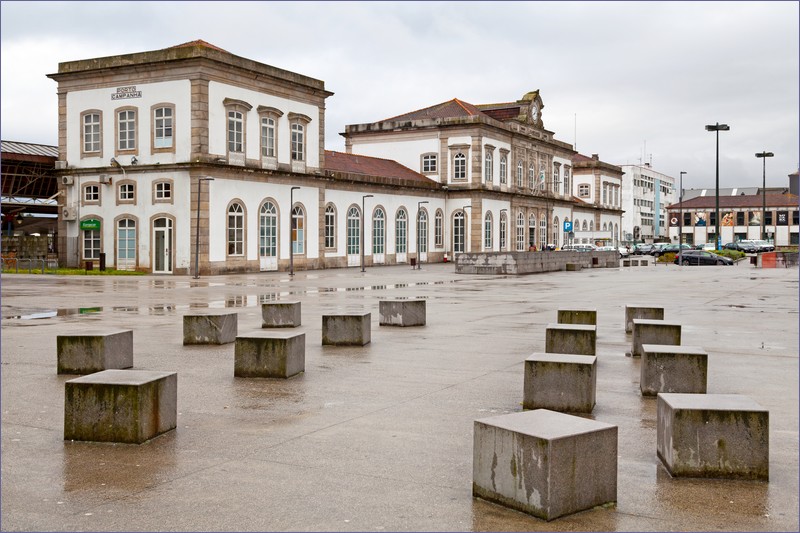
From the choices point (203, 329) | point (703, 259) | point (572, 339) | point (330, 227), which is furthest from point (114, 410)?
point (703, 259)

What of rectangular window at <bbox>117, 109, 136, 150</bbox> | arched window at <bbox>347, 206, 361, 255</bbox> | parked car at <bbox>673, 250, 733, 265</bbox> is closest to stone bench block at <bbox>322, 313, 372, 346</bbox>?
rectangular window at <bbox>117, 109, 136, 150</bbox>

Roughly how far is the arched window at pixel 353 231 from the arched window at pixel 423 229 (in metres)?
8.84

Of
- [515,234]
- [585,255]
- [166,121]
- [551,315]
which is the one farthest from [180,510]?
[515,234]

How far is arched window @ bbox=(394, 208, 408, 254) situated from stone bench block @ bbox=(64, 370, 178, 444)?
5418 centimetres

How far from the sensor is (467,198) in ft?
227

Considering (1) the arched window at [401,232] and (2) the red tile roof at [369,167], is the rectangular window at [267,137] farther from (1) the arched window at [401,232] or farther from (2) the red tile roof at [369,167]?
(1) the arched window at [401,232]

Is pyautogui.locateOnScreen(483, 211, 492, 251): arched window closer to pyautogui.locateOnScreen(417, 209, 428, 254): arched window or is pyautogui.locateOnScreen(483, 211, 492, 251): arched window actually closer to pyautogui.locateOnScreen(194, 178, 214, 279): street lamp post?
pyautogui.locateOnScreen(417, 209, 428, 254): arched window

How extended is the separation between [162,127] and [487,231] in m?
33.5

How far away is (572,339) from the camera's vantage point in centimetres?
1162

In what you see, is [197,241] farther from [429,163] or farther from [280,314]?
[429,163]

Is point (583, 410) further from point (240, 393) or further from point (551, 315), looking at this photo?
point (551, 315)

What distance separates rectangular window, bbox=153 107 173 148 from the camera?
4306 centimetres

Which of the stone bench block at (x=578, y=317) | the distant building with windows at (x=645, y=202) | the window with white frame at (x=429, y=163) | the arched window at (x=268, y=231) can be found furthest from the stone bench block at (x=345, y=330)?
the distant building with windows at (x=645, y=202)

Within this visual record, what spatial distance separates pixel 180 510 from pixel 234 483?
0.62 meters
